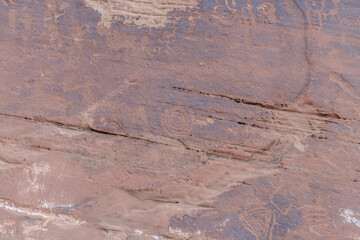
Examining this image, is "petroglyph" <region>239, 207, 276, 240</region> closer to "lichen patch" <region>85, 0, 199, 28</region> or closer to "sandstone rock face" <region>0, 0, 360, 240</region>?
"sandstone rock face" <region>0, 0, 360, 240</region>

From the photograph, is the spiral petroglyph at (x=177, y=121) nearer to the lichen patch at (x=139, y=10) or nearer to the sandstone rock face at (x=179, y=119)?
the sandstone rock face at (x=179, y=119)

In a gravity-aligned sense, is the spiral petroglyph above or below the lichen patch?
below

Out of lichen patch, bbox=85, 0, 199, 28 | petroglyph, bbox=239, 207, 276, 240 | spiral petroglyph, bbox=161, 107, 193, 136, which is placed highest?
lichen patch, bbox=85, 0, 199, 28

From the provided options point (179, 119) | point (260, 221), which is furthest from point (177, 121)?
point (260, 221)

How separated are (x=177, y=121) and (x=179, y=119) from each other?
1.0 inches

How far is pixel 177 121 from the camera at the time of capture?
2.34 metres

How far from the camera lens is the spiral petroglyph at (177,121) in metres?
2.33

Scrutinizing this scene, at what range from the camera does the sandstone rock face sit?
2.25 metres

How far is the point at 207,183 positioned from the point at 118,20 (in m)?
1.70

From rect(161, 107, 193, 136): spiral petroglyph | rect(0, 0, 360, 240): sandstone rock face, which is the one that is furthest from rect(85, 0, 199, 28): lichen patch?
rect(161, 107, 193, 136): spiral petroglyph

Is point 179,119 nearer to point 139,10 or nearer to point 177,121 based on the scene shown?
point 177,121

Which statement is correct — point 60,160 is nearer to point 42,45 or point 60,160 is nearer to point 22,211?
point 22,211

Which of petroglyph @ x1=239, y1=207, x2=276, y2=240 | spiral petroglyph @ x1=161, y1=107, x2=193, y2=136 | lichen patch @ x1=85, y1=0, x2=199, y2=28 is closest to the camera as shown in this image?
petroglyph @ x1=239, y1=207, x2=276, y2=240

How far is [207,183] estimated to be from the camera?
229 cm
